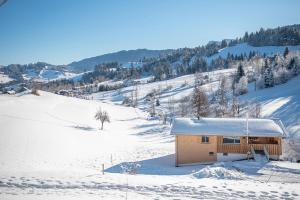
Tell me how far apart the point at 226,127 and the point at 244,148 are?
2.56 m

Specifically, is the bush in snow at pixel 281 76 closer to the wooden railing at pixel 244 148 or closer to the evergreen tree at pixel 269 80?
the evergreen tree at pixel 269 80

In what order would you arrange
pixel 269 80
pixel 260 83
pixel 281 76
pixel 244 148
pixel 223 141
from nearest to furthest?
pixel 244 148
pixel 223 141
pixel 281 76
pixel 269 80
pixel 260 83

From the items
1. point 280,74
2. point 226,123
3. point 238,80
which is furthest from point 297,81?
point 226,123

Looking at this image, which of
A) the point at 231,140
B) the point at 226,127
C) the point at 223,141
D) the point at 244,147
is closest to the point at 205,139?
the point at 223,141

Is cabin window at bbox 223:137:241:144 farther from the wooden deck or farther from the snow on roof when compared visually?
the snow on roof

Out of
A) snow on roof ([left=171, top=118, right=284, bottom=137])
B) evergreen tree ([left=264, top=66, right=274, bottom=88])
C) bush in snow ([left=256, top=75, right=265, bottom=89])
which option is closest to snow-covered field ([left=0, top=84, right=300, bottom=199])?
snow on roof ([left=171, top=118, right=284, bottom=137])

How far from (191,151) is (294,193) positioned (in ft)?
55.1

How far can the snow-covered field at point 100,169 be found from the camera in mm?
13164

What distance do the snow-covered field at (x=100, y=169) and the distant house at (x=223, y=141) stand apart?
6.59 feet

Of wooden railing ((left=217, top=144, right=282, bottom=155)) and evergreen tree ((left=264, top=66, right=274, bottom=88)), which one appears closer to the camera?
wooden railing ((left=217, top=144, right=282, bottom=155))

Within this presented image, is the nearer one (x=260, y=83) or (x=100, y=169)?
(x=100, y=169)

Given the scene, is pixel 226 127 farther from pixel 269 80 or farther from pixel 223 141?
pixel 269 80

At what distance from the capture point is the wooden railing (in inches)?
1151

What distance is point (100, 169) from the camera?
25.5m
